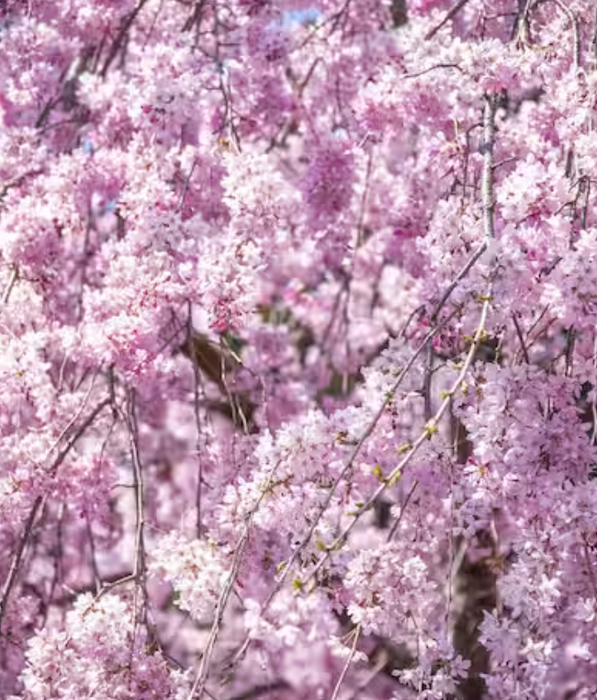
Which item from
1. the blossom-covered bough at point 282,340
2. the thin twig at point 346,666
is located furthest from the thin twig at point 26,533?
the thin twig at point 346,666

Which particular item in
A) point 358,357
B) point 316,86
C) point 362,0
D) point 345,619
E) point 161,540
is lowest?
point 345,619

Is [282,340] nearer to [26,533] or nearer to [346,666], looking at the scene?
[26,533]

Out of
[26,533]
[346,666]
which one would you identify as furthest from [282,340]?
[346,666]

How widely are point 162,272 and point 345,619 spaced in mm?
1620

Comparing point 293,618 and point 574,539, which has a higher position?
point 574,539

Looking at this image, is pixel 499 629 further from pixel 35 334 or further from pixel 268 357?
pixel 268 357

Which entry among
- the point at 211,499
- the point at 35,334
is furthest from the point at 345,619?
the point at 35,334

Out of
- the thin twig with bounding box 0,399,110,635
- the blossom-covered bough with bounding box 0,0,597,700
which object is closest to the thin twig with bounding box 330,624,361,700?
the blossom-covered bough with bounding box 0,0,597,700

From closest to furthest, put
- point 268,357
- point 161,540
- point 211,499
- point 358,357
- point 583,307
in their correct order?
point 583,307
point 161,540
point 211,499
point 268,357
point 358,357

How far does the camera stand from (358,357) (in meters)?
4.87

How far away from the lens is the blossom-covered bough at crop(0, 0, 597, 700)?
7.07ft

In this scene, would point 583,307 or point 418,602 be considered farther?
point 418,602

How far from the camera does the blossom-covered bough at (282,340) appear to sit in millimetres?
2154

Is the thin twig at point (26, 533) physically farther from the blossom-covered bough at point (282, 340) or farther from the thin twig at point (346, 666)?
the thin twig at point (346, 666)
